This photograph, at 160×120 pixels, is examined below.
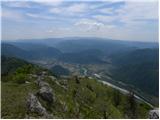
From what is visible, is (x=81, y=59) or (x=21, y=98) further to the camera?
(x=81, y=59)

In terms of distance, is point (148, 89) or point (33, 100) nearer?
point (33, 100)

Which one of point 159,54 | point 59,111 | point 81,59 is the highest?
point 159,54

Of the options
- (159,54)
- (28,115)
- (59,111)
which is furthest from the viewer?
(59,111)

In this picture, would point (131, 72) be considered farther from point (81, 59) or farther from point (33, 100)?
point (33, 100)

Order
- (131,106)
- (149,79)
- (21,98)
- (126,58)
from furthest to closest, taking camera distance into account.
A: (126,58), (149,79), (131,106), (21,98)

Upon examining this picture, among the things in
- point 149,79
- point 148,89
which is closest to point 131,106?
point 148,89

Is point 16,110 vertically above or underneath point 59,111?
above

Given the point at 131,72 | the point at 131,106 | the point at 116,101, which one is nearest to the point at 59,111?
the point at 131,106

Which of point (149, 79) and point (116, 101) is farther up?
point (116, 101)

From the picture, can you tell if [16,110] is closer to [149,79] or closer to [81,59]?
[149,79]
